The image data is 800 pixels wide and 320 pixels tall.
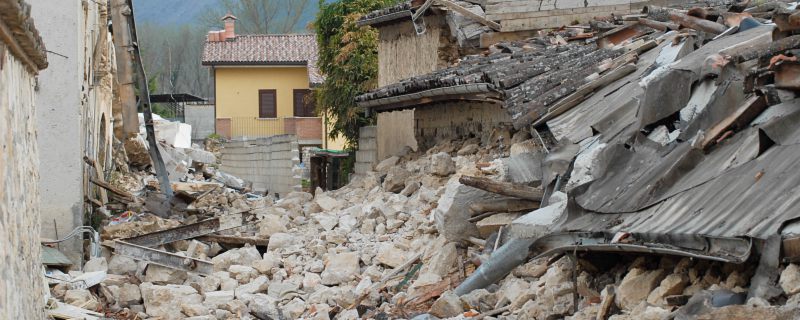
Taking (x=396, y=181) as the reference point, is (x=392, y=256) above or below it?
below

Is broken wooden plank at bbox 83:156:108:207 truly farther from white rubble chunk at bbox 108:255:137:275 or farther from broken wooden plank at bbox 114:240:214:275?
broken wooden plank at bbox 114:240:214:275

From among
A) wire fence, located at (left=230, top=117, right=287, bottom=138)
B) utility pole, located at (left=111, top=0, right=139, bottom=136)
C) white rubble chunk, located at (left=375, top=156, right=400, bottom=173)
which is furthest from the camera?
wire fence, located at (left=230, top=117, right=287, bottom=138)

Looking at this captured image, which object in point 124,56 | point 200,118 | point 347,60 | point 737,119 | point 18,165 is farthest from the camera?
point 200,118

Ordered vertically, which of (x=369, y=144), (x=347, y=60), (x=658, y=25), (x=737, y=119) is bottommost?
(x=369, y=144)

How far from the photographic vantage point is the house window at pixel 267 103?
47125mm

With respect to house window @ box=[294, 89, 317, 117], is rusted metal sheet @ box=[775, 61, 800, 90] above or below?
above

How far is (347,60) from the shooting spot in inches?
1140

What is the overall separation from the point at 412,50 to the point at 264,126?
26.1m

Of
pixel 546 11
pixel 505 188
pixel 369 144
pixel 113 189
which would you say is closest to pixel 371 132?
pixel 369 144

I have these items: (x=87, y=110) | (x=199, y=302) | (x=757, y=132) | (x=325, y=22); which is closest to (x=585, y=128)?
(x=757, y=132)

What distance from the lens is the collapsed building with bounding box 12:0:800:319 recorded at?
6.16m

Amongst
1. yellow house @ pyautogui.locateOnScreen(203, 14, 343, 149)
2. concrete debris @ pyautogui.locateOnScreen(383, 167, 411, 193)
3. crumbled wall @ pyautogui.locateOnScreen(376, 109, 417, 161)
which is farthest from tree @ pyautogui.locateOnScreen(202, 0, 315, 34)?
concrete debris @ pyautogui.locateOnScreen(383, 167, 411, 193)

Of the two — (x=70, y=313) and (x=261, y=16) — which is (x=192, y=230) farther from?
(x=261, y=16)

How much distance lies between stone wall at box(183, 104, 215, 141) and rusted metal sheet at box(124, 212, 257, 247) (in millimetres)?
34806
